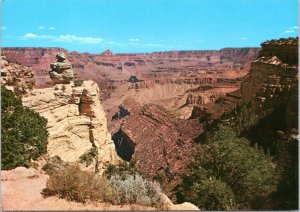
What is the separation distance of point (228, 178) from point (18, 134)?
330 inches

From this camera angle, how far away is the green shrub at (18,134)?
14945mm

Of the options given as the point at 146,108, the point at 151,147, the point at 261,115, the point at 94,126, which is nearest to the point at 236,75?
the point at 146,108

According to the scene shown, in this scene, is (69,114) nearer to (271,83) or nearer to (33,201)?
(33,201)

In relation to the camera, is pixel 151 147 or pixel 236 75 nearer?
pixel 151 147

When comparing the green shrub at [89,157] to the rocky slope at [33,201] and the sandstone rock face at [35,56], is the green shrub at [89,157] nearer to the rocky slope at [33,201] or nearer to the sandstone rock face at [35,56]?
the rocky slope at [33,201]

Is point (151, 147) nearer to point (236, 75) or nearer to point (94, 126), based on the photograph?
point (94, 126)

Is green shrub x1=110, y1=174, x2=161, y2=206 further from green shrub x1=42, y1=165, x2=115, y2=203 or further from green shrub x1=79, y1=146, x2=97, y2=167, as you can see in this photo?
green shrub x1=79, y1=146, x2=97, y2=167

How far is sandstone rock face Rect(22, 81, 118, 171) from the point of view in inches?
843

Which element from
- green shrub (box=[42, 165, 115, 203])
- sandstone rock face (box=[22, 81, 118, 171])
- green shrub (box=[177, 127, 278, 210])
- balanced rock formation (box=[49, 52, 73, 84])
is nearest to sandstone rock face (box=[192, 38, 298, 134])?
green shrub (box=[177, 127, 278, 210])

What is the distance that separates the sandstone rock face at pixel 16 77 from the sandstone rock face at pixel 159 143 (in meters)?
9.58

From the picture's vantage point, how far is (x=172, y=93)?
132m

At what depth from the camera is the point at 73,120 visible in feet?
76.6

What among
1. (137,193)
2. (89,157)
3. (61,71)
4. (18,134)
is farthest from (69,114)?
(137,193)

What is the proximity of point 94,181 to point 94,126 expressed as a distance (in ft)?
42.4
